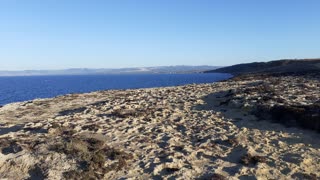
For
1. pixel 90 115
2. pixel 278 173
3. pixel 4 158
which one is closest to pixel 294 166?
pixel 278 173

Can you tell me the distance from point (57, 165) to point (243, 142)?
308 inches

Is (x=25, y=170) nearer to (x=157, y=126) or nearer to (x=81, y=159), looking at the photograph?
(x=81, y=159)

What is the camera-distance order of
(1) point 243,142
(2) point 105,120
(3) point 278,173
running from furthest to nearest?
(2) point 105,120 < (1) point 243,142 < (3) point 278,173

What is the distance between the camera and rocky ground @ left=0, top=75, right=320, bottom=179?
45.9 feet

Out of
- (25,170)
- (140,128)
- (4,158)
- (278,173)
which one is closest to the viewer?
(278,173)

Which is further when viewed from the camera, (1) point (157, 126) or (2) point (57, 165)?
(1) point (157, 126)

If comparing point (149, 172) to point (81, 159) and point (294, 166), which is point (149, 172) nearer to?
point (81, 159)

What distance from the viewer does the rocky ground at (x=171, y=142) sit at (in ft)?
45.9

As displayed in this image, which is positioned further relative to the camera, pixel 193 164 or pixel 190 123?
pixel 190 123

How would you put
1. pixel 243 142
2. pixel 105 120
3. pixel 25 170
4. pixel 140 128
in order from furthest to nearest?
pixel 105 120 < pixel 140 128 < pixel 243 142 < pixel 25 170

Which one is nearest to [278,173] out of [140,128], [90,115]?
[140,128]

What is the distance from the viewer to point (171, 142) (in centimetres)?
1733

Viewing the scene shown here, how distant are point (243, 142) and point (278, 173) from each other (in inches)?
139

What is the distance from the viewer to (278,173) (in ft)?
44.2
